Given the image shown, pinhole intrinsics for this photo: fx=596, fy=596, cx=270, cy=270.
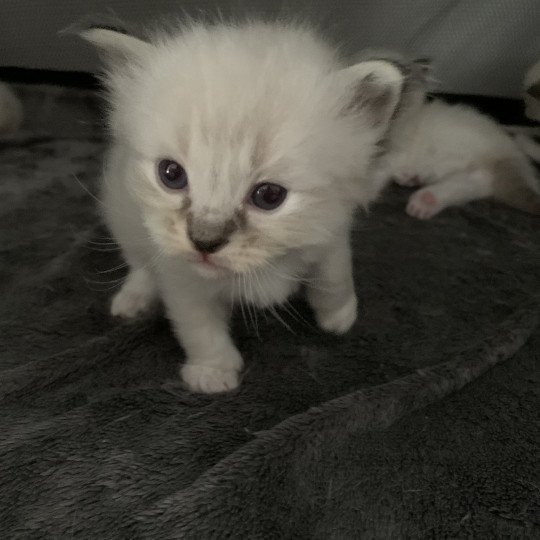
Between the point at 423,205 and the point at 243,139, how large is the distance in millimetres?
998

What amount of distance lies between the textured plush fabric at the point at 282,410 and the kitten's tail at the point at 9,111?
451 mm

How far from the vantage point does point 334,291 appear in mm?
1061

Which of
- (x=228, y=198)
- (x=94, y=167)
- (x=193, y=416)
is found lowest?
(x=94, y=167)

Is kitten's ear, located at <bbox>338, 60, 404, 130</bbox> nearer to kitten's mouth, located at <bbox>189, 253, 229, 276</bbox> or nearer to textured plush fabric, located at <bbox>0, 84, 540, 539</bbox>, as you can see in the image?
kitten's mouth, located at <bbox>189, 253, 229, 276</bbox>

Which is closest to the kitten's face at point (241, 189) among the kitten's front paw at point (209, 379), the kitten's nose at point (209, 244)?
the kitten's nose at point (209, 244)

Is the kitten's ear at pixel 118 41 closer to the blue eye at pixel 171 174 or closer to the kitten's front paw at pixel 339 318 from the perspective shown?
the blue eye at pixel 171 174

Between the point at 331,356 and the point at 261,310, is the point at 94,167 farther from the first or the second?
the point at 331,356

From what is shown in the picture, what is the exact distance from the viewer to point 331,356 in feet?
3.62

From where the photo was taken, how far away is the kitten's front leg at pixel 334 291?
100cm

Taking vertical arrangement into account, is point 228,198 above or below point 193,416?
above

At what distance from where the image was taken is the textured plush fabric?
806 mm

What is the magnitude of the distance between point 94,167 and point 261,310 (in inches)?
29.7

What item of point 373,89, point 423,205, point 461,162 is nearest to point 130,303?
point 373,89

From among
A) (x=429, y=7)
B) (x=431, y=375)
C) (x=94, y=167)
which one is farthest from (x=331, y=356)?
(x=429, y=7)
